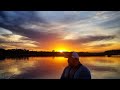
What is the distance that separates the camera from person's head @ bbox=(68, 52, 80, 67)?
3.29 m

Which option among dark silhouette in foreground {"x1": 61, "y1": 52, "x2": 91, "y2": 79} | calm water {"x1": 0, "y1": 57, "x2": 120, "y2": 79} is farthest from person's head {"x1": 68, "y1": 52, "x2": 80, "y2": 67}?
calm water {"x1": 0, "y1": 57, "x2": 120, "y2": 79}

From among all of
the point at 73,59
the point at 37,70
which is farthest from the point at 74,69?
the point at 37,70

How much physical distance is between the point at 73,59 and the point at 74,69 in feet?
Answer: 0.53

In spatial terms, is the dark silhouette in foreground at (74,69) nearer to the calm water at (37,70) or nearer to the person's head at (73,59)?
the person's head at (73,59)

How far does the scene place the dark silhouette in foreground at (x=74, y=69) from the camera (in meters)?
3.20

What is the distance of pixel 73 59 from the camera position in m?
3.29

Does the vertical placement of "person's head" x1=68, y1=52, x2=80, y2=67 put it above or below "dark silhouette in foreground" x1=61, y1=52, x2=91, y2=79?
above

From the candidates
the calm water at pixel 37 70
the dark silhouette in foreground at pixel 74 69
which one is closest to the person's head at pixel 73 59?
the dark silhouette in foreground at pixel 74 69

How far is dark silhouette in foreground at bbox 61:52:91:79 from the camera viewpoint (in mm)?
3195

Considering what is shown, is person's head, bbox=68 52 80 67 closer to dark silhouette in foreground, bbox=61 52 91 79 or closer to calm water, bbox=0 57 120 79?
dark silhouette in foreground, bbox=61 52 91 79
